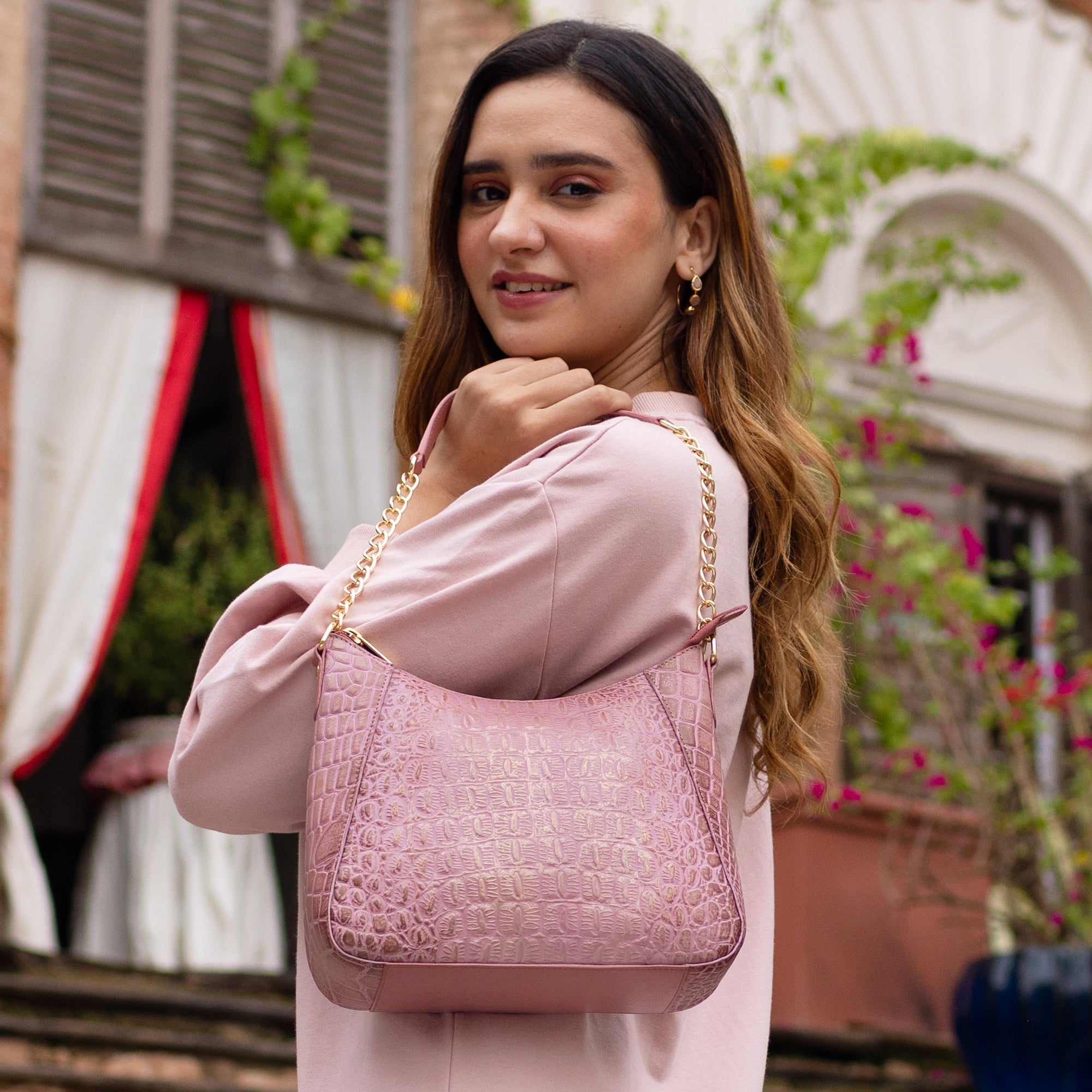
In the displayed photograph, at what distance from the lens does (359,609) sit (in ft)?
5.18

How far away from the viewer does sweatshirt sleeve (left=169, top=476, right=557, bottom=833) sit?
1.57 metres

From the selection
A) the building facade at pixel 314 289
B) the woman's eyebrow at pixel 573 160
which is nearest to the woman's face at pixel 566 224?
the woman's eyebrow at pixel 573 160

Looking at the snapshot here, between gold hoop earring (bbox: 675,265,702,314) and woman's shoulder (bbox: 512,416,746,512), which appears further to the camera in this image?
gold hoop earring (bbox: 675,265,702,314)

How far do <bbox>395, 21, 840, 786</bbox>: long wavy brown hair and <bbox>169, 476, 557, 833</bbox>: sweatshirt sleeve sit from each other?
0.31 metres

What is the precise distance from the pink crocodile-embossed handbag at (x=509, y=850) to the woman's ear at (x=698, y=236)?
57 cm

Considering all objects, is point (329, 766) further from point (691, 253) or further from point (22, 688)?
point (22, 688)

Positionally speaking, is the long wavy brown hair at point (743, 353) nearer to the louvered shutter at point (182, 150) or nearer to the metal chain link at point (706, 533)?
the metal chain link at point (706, 533)

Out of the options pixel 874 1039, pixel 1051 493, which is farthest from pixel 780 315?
pixel 1051 493

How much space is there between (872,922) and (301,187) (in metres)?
3.60

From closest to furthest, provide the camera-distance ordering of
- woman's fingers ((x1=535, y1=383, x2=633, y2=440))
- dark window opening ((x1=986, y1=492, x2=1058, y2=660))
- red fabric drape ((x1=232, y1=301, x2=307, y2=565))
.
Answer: woman's fingers ((x1=535, y1=383, x2=633, y2=440)), red fabric drape ((x1=232, y1=301, x2=307, y2=565)), dark window opening ((x1=986, y1=492, x2=1058, y2=660))

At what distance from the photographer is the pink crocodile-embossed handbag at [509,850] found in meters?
1.41

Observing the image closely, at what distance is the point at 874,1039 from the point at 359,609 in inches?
196

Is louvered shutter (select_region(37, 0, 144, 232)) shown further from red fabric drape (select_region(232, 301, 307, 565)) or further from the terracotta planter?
the terracotta planter

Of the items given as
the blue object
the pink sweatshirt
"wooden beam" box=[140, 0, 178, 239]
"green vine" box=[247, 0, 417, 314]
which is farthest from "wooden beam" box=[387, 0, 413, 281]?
the pink sweatshirt
